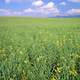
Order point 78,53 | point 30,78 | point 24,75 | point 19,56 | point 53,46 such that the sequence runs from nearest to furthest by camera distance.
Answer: point 30,78 < point 24,75 < point 19,56 < point 78,53 < point 53,46

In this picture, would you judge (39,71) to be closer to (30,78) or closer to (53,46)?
(30,78)

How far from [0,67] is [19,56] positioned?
26.5 inches

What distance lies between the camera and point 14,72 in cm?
412

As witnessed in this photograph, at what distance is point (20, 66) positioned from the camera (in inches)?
166

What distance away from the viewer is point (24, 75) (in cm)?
421

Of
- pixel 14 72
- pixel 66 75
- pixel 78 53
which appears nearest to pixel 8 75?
pixel 14 72

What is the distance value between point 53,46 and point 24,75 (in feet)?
5.81

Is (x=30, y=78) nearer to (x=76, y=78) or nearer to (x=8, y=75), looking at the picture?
(x=8, y=75)

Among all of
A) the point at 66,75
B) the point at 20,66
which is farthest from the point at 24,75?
the point at 66,75

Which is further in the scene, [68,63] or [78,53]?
[78,53]

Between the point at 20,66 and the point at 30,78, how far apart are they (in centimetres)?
38

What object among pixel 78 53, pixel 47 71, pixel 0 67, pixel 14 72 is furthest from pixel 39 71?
pixel 78 53

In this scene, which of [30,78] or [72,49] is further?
[72,49]

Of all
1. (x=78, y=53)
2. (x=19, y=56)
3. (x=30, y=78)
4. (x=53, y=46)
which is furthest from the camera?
(x=53, y=46)
